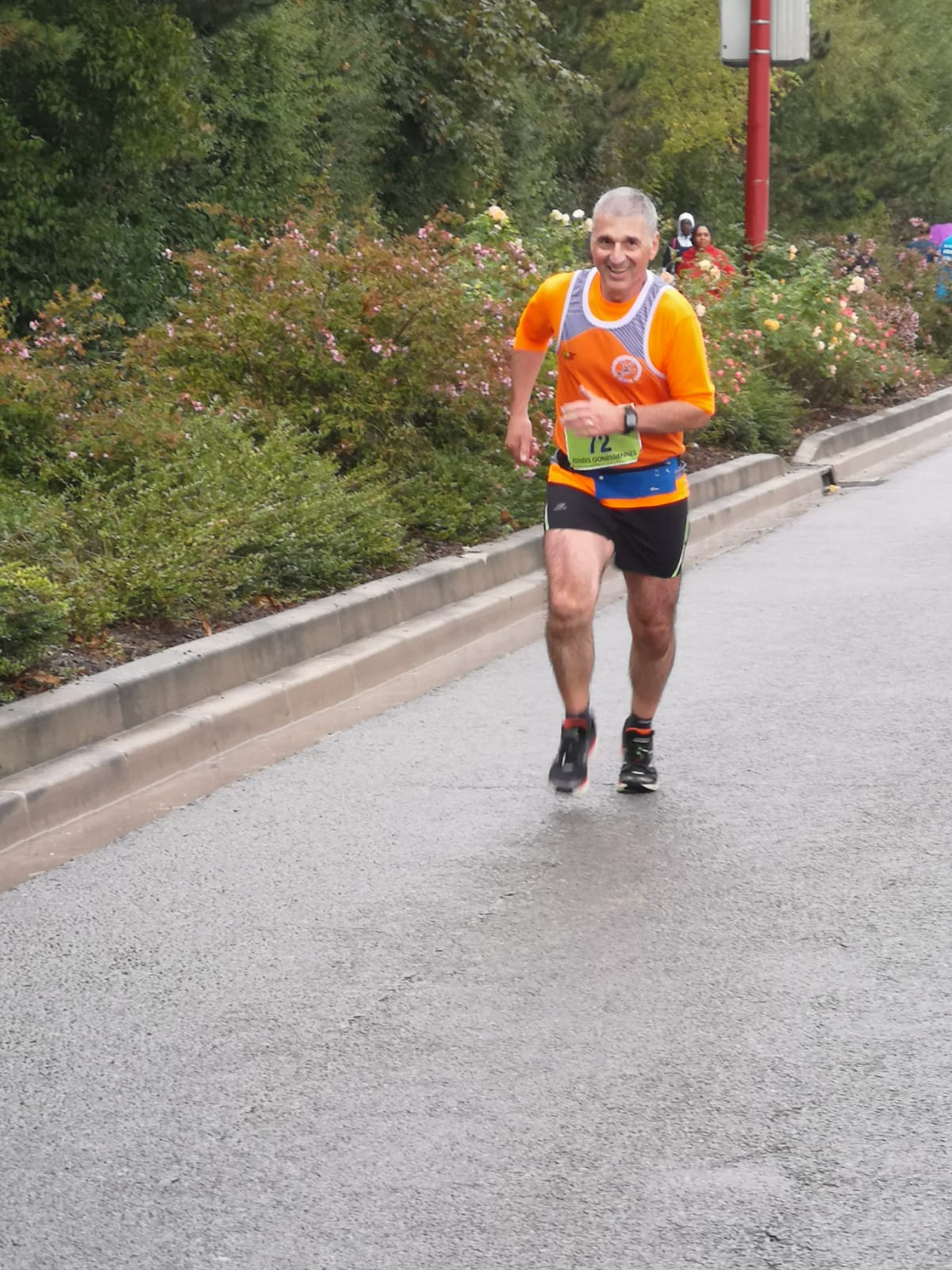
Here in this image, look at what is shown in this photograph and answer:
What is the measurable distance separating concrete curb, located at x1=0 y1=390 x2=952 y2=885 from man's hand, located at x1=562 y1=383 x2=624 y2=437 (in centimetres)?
175

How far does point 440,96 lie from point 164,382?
18.8 m

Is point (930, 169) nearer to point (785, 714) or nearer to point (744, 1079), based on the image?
point (785, 714)

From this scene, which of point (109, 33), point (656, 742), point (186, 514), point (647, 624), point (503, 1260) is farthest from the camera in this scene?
point (109, 33)

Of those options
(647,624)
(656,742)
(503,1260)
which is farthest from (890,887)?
(503,1260)

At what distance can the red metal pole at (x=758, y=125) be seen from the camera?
19625 mm

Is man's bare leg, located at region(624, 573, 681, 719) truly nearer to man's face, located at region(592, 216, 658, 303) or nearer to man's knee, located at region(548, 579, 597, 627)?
man's knee, located at region(548, 579, 597, 627)

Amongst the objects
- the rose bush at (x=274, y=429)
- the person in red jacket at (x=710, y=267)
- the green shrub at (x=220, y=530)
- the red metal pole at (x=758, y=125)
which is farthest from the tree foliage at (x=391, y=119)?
the red metal pole at (x=758, y=125)

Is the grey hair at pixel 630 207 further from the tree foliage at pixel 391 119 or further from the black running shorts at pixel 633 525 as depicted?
the tree foliage at pixel 391 119

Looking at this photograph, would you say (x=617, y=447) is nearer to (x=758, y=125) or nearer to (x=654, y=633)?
(x=654, y=633)

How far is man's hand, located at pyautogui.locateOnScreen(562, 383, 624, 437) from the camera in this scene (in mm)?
6031

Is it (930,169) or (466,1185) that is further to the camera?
(930,169)

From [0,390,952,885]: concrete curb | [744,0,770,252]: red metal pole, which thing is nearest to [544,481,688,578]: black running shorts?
[0,390,952,885]: concrete curb

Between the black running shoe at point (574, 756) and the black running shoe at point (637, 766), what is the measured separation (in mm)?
194

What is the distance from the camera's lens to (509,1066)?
14.2 ft
